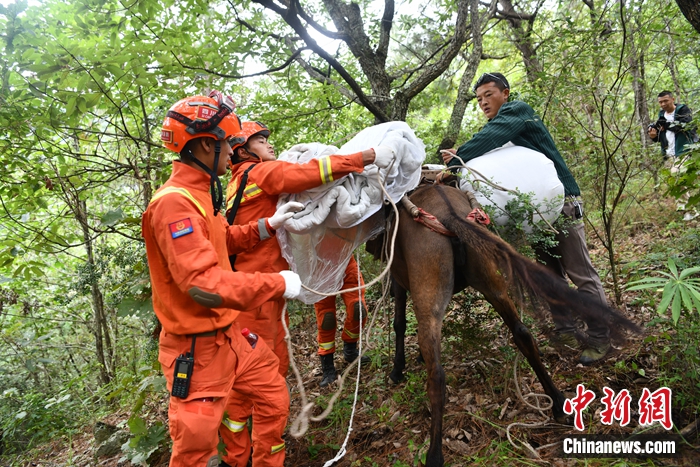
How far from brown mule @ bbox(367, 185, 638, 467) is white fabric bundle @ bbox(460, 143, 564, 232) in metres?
0.23

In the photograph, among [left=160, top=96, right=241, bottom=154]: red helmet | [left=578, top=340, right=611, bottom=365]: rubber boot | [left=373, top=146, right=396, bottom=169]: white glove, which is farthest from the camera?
[left=578, top=340, right=611, bottom=365]: rubber boot

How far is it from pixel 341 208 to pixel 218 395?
136 centimetres

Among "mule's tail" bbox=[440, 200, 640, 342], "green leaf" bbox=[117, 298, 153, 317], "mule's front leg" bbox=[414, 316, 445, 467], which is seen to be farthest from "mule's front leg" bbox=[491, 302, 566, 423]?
"green leaf" bbox=[117, 298, 153, 317]

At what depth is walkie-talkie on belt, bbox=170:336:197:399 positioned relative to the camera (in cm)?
206

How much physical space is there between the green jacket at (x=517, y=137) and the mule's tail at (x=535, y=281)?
0.85 meters

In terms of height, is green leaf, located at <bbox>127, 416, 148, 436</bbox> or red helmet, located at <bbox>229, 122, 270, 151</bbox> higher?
red helmet, located at <bbox>229, 122, 270, 151</bbox>

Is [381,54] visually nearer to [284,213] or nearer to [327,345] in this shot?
[284,213]

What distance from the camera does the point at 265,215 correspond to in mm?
3191

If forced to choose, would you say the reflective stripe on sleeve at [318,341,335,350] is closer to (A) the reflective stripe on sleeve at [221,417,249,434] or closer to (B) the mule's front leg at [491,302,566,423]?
(A) the reflective stripe on sleeve at [221,417,249,434]

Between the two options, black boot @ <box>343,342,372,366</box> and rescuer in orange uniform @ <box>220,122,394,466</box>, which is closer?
rescuer in orange uniform @ <box>220,122,394,466</box>

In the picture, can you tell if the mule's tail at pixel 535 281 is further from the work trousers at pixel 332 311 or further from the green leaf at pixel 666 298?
the work trousers at pixel 332 311

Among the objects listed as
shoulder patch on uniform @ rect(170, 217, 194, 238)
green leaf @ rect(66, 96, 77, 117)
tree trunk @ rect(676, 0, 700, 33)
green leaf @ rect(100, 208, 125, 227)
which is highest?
tree trunk @ rect(676, 0, 700, 33)

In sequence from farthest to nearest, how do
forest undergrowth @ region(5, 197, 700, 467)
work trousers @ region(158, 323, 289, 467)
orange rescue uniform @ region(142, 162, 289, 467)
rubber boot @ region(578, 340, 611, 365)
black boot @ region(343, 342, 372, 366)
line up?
black boot @ region(343, 342, 372, 366) < rubber boot @ region(578, 340, 611, 365) < forest undergrowth @ region(5, 197, 700, 467) < work trousers @ region(158, 323, 289, 467) < orange rescue uniform @ region(142, 162, 289, 467)

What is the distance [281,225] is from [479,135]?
178 cm
